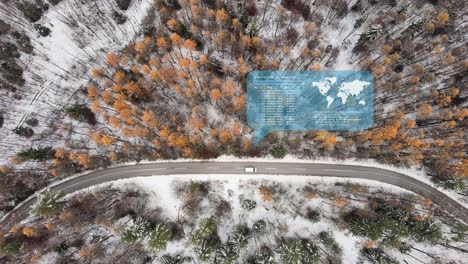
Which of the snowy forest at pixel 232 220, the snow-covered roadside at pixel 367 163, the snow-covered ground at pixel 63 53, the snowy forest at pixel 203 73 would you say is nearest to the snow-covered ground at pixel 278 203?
the snowy forest at pixel 232 220

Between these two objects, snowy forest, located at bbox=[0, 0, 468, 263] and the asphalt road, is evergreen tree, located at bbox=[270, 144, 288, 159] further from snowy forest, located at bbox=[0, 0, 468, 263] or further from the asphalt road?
the asphalt road

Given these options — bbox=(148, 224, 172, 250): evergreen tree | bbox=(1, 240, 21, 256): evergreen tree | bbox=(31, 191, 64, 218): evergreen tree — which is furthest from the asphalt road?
bbox=(148, 224, 172, 250): evergreen tree

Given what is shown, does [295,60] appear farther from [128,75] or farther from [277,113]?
[128,75]

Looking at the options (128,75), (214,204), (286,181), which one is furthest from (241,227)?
(128,75)
